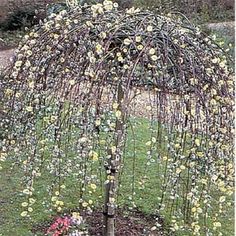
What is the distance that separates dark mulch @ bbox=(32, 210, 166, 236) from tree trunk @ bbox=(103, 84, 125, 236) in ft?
0.83

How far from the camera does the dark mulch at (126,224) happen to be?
11.7ft

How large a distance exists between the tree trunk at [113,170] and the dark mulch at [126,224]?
0.83ft

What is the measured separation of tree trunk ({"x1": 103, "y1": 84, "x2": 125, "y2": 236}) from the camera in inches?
99.3

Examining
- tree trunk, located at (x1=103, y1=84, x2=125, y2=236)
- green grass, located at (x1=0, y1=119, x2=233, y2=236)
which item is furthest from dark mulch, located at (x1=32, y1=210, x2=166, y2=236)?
tree trunk, located at (x1=103, y1=84, x2=125, y2=236)

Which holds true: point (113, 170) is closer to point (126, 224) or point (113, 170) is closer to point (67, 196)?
point (126, 224)

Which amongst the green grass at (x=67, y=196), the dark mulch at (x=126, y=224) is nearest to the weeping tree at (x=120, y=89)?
the green grass at (x=67, y=196)

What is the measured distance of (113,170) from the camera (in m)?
2.96

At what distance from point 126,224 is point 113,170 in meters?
0.83

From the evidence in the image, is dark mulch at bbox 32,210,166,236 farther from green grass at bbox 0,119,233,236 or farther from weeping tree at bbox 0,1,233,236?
weeping tree at bbox 0,1,233,236

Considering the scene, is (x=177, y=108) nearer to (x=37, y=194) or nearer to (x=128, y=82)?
(x=128, y=82)

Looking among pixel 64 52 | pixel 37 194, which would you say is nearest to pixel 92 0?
pixel 37 194

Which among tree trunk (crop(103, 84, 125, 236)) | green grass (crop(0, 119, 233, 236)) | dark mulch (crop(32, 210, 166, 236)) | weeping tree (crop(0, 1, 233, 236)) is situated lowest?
dark mulch (crop(32, 210, 166, 236))

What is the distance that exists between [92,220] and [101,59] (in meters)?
1.57

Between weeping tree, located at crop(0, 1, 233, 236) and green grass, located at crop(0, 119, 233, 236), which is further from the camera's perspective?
green grass, located at crop(0, 119, 233, 236)
